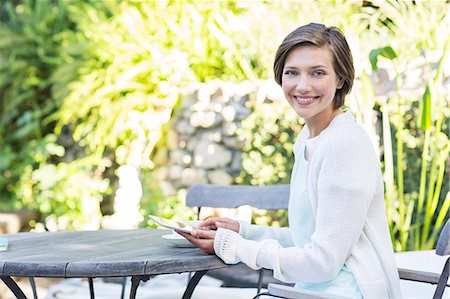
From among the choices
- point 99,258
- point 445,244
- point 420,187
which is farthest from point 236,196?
point 420,187

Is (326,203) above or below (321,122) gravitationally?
below

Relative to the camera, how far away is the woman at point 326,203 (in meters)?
1.80

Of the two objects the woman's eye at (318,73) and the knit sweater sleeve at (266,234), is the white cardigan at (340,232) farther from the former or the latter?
the knit sweater sleeve at (266,234)

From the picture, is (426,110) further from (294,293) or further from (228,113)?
(294,293)

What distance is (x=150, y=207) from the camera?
568 cm

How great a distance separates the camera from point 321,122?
201cm

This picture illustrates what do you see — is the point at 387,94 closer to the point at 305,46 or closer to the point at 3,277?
the point at 305,46

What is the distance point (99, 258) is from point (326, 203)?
0.54m

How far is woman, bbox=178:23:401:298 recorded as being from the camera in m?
1.80

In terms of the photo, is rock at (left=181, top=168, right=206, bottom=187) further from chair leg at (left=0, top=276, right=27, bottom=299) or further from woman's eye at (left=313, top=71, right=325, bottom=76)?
woman's eye at (left=313, top=71, right=325, bottom=76)

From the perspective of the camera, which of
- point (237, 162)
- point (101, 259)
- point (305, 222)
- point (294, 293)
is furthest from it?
point (237, 162)

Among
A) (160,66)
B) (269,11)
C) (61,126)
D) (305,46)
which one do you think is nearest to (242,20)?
(269,11)

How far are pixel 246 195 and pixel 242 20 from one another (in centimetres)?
315

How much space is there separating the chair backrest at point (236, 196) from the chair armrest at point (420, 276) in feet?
2.53
